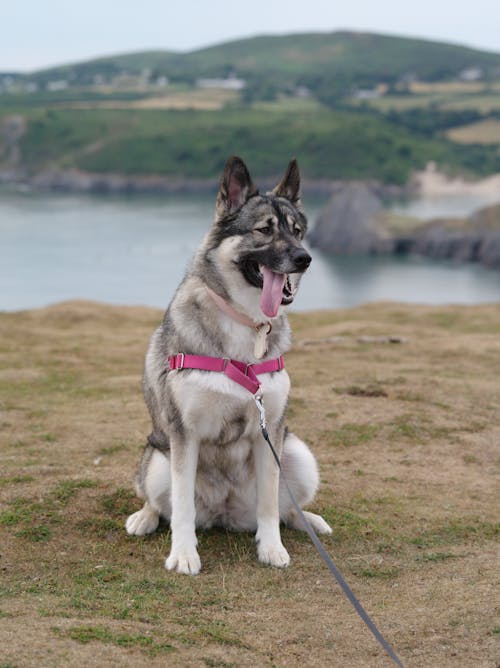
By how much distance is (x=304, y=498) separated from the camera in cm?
795

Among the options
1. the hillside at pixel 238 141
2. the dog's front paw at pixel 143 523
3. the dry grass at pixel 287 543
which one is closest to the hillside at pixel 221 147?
the hillside at pixel 238 141

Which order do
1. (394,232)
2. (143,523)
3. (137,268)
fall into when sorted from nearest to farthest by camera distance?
(143,523) → (137,268) → (394,232)

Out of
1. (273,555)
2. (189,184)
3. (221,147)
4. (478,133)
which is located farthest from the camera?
(478,133)

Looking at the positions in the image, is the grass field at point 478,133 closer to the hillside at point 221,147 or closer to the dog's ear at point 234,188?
the hillside at point 221,147

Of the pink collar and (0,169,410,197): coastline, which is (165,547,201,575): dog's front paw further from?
(0,169,410,197): coastline

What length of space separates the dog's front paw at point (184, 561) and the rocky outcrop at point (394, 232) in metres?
80.3

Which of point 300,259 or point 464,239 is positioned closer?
point 300,259

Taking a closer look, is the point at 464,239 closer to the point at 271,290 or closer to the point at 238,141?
the point at 238,141

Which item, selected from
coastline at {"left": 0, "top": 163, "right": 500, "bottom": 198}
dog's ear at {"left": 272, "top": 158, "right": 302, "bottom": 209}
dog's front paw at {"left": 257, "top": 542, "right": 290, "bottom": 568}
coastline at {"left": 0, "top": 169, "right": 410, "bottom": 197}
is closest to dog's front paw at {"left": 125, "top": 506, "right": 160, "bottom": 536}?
dog's front paw at {"left": 257, "top": 542, "right": 290, "bottom": 568}

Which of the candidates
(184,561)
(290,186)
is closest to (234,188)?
(290,186)

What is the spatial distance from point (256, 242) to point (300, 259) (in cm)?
44

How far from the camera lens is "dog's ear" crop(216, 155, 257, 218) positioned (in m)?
6.66

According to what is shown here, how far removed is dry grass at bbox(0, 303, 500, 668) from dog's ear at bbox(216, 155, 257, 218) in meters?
2.95

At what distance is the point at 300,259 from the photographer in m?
6.28
